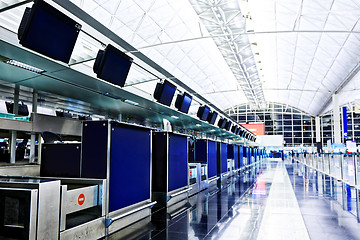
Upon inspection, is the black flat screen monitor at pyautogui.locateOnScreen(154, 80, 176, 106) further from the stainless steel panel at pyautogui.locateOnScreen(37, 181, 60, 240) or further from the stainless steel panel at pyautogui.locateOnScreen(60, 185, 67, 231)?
the stainless steel panel at pyautogui.locateOnScreen(37, 181, 60, 240)

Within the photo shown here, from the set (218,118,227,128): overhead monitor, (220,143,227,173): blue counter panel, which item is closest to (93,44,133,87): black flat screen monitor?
(220,143,227,173): blue counter panel

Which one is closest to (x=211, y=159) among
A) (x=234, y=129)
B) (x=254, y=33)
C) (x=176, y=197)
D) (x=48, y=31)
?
(x=176, y=197)

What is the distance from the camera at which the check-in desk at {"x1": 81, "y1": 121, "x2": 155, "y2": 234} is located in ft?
14.2

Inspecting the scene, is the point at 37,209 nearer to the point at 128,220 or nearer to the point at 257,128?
the point at 128,220

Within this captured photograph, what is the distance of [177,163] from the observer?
709 cm

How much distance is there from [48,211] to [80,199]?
715 millimetres

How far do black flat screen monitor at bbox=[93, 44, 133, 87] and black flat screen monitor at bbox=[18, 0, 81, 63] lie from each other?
803 millimetres

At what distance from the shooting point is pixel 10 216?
3092 mm

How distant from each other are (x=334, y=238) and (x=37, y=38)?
505 cm

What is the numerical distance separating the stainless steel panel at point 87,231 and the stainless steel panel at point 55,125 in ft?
10.7

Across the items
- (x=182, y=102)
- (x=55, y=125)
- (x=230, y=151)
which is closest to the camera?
(x=55, y=125)

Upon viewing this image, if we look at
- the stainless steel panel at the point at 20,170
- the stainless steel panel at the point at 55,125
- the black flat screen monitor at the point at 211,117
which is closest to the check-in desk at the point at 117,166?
the stainless steel panel at the point at 20,170

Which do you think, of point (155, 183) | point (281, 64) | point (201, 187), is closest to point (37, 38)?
point (155, 183)

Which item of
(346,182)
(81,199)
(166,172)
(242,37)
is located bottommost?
(346,182)
